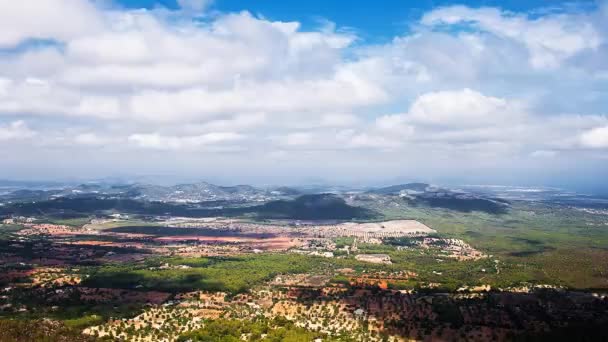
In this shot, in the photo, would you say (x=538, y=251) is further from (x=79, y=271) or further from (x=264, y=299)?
(x=79, y=271)

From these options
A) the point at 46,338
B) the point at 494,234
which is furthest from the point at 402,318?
the point at 494,234

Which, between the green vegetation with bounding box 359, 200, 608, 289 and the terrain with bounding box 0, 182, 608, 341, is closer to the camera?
the terrain with bounding box 0, 182, 608, 341

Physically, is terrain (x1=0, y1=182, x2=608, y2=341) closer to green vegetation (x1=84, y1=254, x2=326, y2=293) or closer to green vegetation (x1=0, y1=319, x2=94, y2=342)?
green vegetation (x1=0, y1=319, x2=94, y2=342)

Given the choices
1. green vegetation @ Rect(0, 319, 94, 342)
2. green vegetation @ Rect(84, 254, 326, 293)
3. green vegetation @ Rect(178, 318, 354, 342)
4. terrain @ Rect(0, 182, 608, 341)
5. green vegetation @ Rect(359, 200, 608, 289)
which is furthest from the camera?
green vegetation @ Rect(359, 200, 608, 289)

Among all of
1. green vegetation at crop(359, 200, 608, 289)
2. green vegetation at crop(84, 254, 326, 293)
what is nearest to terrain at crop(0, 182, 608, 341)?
green vegetation at crop(84, 254, 326, 293)

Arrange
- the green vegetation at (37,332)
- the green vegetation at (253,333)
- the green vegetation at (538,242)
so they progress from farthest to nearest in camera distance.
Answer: the green vegetation at (538,242)
the green vegetation at (253,333)
the green vegetation at (37,332)

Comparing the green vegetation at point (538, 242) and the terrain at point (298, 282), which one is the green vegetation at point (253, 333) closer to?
the terrain at point (298, 282)

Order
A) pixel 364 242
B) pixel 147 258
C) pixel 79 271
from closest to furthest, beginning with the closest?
pixel 79 271 < pixel 147 258 < pixel 364 242

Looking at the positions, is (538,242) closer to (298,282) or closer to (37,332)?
(298,282)

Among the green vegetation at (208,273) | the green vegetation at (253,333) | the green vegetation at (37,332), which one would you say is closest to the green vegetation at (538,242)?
the green vegetation at (208,273)
